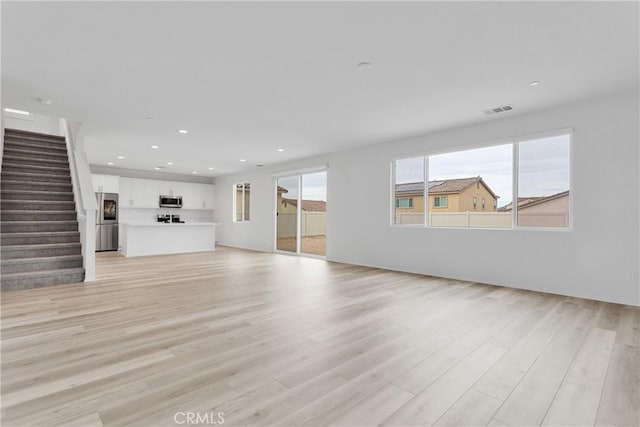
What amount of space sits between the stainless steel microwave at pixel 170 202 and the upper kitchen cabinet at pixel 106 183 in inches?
53.5

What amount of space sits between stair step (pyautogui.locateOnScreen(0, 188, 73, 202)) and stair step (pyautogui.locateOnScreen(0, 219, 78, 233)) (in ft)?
2.08

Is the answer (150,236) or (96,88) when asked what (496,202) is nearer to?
(96,88)

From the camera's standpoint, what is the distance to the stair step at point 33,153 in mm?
6219

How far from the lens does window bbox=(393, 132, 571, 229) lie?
4.45 meters

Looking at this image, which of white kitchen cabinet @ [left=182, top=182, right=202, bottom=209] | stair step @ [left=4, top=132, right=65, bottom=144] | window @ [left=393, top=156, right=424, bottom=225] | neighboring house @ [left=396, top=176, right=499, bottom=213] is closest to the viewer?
neighboring house @ [left=396, top=176, right=499, bottom=213]

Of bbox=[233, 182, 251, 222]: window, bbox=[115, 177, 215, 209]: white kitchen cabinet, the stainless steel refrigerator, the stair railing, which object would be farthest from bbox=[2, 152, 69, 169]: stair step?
bbox=[233, 182, 251, 222]: window

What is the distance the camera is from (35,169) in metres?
6.12

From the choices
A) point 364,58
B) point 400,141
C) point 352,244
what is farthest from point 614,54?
point 352,244

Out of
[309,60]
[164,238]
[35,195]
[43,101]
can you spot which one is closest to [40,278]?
[35,195]

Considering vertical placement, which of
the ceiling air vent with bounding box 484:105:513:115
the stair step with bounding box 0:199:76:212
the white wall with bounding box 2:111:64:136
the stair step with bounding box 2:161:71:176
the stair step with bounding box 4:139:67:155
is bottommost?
the stair step with bounding box 0:199:76:212

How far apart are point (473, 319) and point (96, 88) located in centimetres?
494

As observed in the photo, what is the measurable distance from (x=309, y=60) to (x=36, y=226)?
17.3 feet

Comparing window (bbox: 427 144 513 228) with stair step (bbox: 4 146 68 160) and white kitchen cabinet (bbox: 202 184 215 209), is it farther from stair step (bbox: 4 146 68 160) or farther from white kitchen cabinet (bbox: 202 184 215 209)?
white kitchen cabinet (bbox: 202 184 215 209)

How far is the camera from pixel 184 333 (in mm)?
2768
